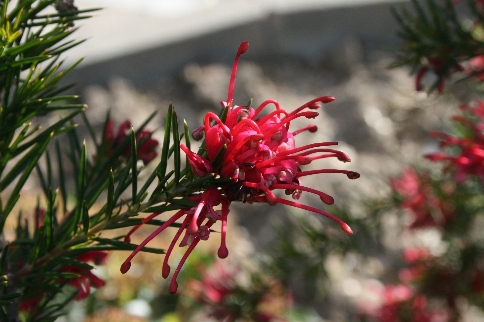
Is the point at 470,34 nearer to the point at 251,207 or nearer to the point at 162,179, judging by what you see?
the point at 162,179

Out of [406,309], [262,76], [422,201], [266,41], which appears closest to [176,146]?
[422,201]

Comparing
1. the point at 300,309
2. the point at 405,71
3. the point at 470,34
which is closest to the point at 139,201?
the point at 470,34

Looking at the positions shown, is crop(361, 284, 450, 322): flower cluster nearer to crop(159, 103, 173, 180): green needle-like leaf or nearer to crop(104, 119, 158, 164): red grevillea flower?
crop(104, 119, 158, 164): red grevillea flower

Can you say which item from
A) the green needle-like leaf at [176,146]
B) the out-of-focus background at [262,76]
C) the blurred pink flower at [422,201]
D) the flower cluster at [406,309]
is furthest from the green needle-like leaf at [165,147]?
the out-of-focus background at [262,76]

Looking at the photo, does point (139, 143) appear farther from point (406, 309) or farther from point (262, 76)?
point (262, 76)

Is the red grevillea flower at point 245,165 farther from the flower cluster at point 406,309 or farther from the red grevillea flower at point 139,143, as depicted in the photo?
the flower cluster at point 406,309
